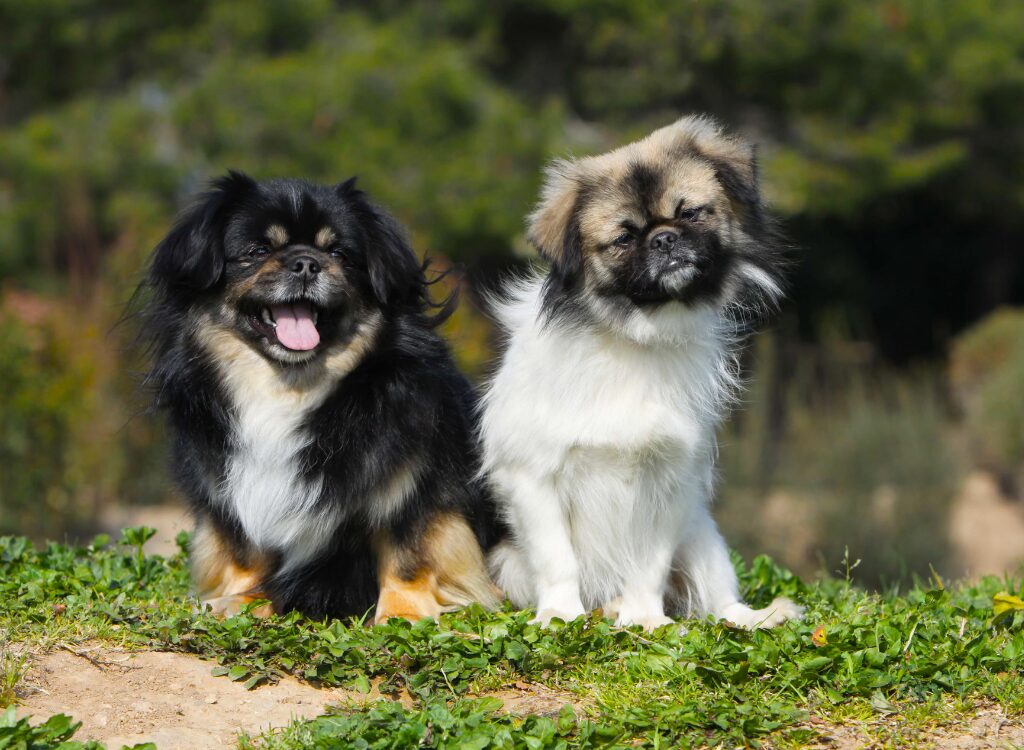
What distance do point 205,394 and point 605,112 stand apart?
911 centimetres

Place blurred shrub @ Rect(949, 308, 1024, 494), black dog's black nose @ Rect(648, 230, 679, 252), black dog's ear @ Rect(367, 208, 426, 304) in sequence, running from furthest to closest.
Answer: blurred shrub @ Rect(949, 308, 1024, 494), black dog's ear @ Rect(367, 208, 426, 304), black dog's black nose @ Rect(648, 230, 679, 252)

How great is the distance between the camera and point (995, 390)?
39.3ft

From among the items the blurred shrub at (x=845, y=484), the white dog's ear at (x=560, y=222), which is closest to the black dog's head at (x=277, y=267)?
the white dog's ear at (x=560, y=222)

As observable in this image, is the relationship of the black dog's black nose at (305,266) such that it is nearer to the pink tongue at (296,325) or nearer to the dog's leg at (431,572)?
the pink tongue at (296,325)

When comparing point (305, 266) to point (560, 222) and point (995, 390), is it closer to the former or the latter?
point (560, 222)

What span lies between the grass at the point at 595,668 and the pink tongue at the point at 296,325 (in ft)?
3.35

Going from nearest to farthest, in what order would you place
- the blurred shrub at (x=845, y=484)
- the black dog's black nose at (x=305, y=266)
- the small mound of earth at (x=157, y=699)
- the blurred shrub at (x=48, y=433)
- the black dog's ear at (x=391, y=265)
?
the small mound of earth at (x=157, y=699) → the black dog's black nose at (x=305, y=266) → the black dog's ear at (x=391, y=265) → the blurred shrub at (x=48, y=433) → the blurred shrub at (x=845, y=484)

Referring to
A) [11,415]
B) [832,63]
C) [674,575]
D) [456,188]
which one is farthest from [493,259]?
[674,575]

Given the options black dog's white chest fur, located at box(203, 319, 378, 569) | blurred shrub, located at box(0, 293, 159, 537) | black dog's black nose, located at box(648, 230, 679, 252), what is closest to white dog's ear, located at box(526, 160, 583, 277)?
black dog's black nose, located at box(648, 230, 679, 252)

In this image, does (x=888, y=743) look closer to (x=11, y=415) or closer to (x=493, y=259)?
(x=11, y=415)

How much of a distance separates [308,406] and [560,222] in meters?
1.19

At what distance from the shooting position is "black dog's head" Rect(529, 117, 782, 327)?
14.3ft

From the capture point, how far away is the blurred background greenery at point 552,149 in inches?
436

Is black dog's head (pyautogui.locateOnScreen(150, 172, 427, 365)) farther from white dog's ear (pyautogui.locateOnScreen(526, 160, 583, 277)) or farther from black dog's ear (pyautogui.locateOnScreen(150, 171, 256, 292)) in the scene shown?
white dog's ear (pyautogui.locateOnScreen(526, 160, 583, 277))
